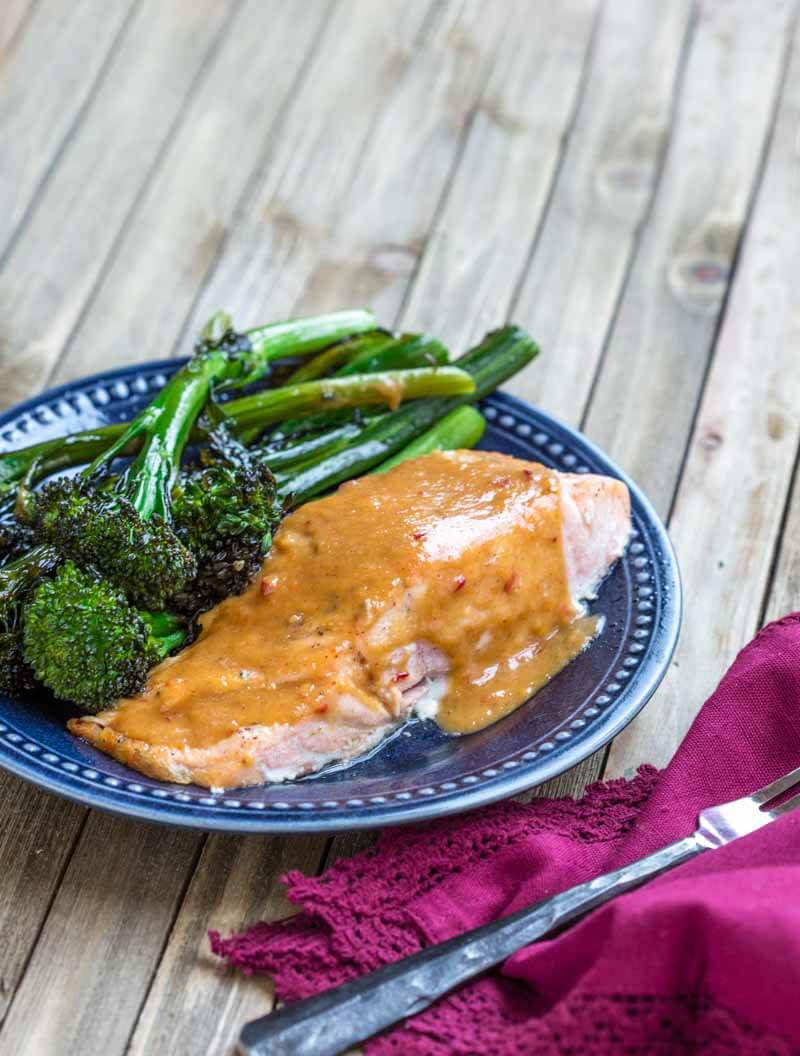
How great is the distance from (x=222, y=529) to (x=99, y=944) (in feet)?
3.13

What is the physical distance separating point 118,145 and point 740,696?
3316 mm

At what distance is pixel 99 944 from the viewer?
2854 mm

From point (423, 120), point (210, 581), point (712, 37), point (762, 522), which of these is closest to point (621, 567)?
point (762, 522)

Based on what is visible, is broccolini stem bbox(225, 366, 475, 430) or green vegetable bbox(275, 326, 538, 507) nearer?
green vegetable bbox(275, 326, 538, 507)

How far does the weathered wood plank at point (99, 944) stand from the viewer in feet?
8.86

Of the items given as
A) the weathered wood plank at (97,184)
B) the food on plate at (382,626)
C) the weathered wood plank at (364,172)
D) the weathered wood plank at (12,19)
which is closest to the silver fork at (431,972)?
the food on plate at (382,626)

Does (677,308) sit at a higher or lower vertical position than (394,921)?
higher

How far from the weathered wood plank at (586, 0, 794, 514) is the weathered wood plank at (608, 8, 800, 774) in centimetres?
7

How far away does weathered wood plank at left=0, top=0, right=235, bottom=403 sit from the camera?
182 inches

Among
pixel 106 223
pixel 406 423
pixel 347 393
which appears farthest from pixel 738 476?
pixel 106 223

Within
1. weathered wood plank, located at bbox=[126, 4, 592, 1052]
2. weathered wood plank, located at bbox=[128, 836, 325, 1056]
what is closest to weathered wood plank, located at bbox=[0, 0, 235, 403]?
weathered wood plank, located at bbox=[126, 4, 592, 1052]

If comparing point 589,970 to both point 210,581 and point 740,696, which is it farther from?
point 210,581

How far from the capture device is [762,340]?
4.59 metres

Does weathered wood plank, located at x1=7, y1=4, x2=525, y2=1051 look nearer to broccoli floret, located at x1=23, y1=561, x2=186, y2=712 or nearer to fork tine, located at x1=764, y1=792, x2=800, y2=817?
broccoli floret, located at x1=23, y1=561, x2=186, y2=712
